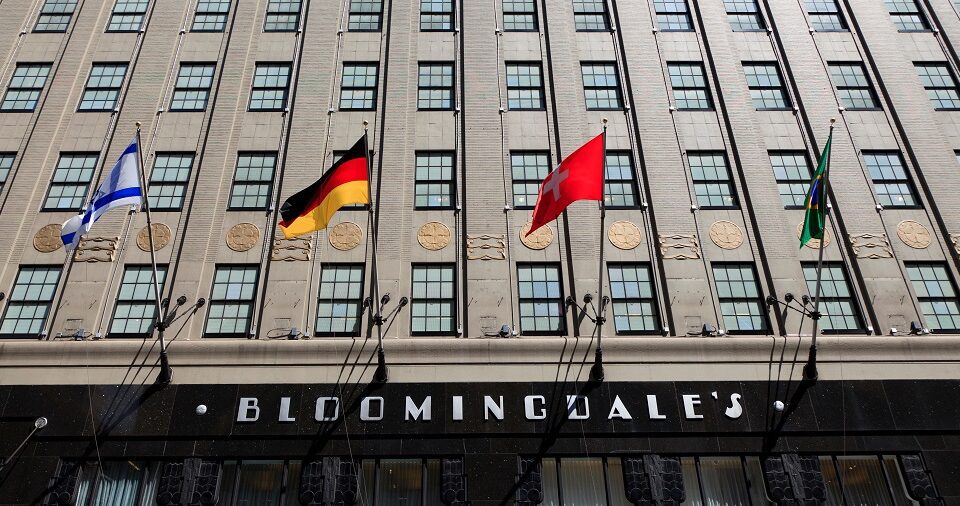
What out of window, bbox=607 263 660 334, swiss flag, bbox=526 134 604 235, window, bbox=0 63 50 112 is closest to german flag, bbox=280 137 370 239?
swiss flag, bbox=526 134 604 235

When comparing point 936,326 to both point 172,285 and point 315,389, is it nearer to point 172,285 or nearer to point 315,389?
point 315,389

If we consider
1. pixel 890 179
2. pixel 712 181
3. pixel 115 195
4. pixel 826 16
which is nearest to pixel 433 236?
pixel 115 195

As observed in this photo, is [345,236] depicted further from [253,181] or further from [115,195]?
[115,195]

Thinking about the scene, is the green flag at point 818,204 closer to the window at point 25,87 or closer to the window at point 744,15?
the window at point 744,15

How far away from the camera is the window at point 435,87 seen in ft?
101

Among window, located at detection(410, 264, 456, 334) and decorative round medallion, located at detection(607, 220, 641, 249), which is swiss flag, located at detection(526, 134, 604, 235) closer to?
window, located at detection(410, 264, 456, 334)

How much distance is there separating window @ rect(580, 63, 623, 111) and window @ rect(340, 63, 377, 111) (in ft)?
27.8

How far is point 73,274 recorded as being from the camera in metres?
26.6

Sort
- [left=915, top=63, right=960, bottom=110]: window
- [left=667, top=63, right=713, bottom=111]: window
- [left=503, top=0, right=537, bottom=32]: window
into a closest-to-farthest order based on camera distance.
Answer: [left=667, top=63, right=713, bottom=111]: window
[left=915, top=63, right=960, bottom=110]: window
[left=503, top=0, right=537, bottom=32]: window

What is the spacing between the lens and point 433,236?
2725 centimetres

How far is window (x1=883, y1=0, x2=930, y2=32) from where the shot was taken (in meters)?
33.5

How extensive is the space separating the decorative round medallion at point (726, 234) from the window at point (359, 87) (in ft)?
45.0

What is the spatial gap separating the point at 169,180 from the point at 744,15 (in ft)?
80.7

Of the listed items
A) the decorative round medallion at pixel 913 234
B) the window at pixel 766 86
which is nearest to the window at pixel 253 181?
the window at pixel 766 86
